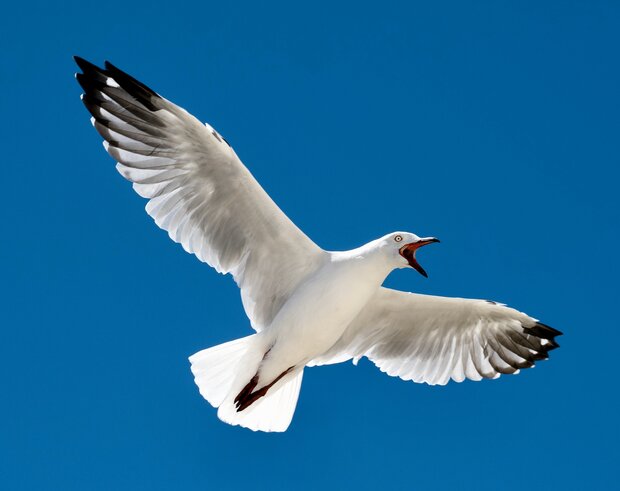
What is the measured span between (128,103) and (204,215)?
40.2 inches

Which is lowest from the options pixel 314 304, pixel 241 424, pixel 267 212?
pixel 241 424

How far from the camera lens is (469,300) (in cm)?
882

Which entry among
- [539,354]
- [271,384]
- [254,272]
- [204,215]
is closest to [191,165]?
[204,215]

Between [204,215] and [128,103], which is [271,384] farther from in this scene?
[128,103]

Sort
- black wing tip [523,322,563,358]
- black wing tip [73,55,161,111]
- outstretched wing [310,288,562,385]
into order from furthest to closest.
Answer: black wing tip [523,322,563,358], outstretched wing [310,288,562,385], black wing tip [73,55,161,111]

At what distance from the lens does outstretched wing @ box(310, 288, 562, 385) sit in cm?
895

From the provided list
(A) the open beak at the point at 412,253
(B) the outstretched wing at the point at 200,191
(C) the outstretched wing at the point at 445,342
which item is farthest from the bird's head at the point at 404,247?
(C) the outstretched wing at the point at 445,342

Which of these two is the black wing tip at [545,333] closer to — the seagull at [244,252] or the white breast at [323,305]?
the seagull at [244,252]

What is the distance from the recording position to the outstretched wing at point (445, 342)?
29.3ft

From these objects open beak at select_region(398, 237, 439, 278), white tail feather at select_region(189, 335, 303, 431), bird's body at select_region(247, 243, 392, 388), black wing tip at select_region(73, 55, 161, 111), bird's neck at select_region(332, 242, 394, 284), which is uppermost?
black wing tip at select_region(73, 55, 161, 111)

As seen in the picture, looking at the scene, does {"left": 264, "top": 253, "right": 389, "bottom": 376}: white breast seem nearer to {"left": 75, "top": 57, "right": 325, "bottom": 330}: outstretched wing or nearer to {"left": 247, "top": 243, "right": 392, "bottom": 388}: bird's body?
{"left": 247, "top": 243, "right": 392, "bottom": 388}: bird's body

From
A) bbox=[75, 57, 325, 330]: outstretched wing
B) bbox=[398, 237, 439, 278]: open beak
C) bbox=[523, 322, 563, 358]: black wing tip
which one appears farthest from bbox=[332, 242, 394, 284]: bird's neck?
bbox=[523, 322, 563, 358]: black wing tip

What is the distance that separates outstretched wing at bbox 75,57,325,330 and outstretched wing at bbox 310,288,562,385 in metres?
0.86

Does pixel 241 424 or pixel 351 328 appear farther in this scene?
pixel 351 328
